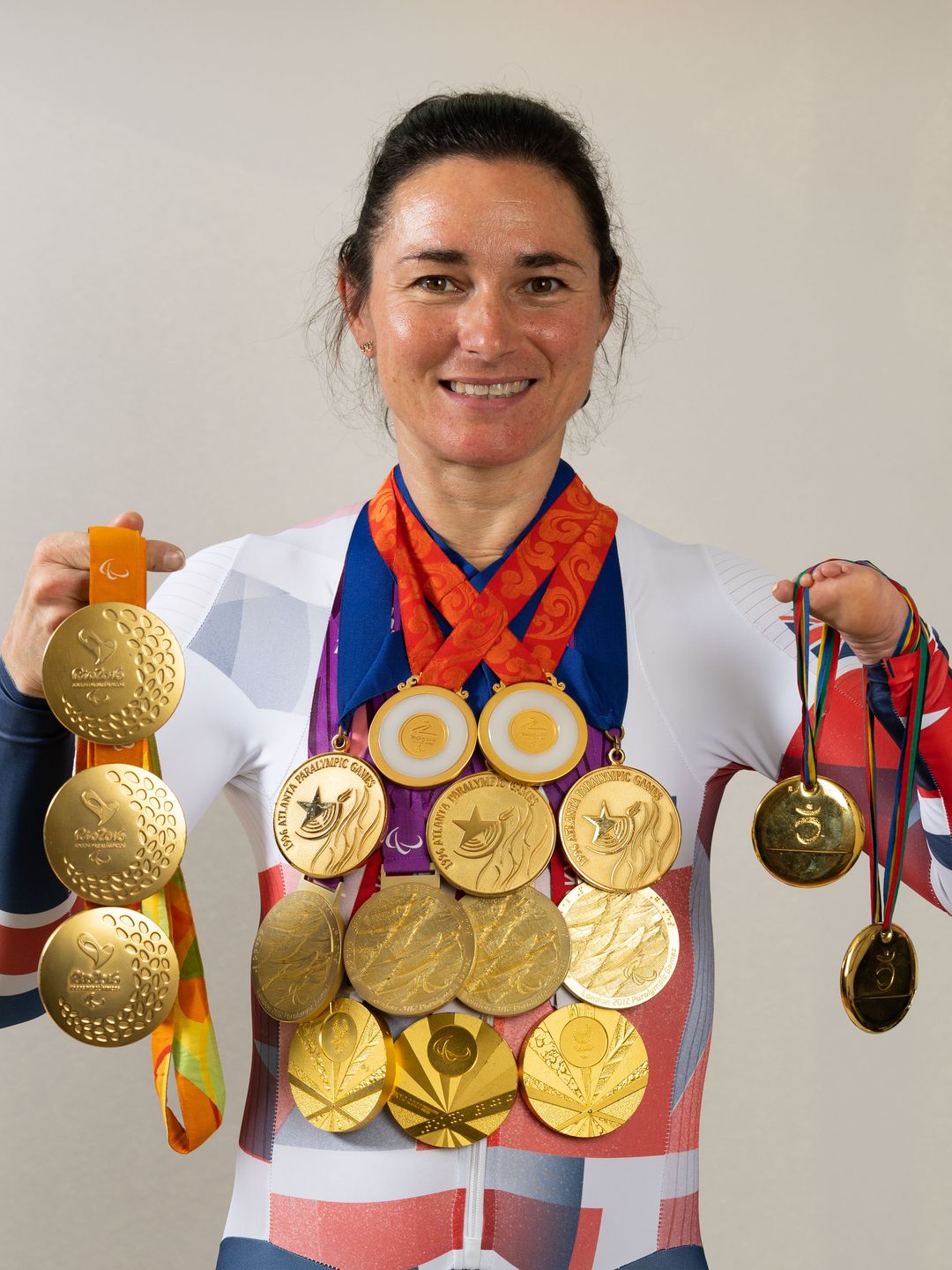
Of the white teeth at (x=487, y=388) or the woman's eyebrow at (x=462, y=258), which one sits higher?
the woman's eyebrow at (x=462, y=258)

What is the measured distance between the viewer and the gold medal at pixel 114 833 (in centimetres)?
129

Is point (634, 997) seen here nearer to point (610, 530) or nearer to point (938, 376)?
point (610, 530)

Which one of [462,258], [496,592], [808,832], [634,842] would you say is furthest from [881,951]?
[462,258]

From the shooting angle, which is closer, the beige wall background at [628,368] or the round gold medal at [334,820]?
the round gold medal at [334,820]

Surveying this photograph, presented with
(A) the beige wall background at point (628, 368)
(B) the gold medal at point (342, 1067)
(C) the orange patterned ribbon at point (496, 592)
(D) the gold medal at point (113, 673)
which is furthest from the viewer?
(A) the beige wall background at point (628, 368)

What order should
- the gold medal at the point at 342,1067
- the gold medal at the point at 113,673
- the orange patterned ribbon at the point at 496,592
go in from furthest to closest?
the orange patterned ribbon at the point at 496,592
the gold medal at the point at 342,1067
the gold medal at the point at 113,673

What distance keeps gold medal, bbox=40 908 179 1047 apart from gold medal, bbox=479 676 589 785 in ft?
1.11

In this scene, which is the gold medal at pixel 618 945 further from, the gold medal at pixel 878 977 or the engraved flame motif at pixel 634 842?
the gold medal at pixel 878 977

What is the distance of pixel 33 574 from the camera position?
1.32 meters

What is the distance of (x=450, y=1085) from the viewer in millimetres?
1401

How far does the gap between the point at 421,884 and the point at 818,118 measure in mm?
1559

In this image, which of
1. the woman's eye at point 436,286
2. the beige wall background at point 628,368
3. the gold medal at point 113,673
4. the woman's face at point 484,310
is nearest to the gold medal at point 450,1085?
the gold medal at point 113,673

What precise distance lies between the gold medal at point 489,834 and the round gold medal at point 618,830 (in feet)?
0.08

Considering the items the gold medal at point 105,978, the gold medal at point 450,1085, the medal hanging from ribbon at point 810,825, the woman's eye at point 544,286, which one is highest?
the woman's eye at point 544,286
